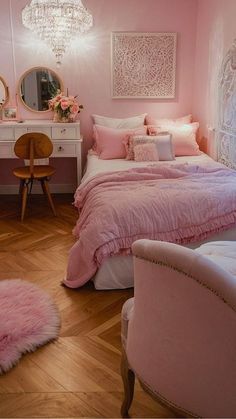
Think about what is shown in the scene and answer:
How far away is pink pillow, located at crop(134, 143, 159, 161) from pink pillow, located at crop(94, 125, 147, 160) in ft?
0.83

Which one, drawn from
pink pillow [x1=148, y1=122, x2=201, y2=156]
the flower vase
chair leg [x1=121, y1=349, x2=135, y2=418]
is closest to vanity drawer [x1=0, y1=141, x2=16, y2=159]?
the flower vase

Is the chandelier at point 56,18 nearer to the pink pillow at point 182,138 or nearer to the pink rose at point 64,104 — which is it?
the pink rose at point 64,104

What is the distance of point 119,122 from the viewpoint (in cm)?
445

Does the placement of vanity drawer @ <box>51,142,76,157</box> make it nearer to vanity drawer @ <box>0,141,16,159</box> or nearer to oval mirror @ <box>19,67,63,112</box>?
vanity drawer @ <box>0,141,16,159</box>

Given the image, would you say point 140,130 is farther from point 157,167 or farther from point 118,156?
point 157,167

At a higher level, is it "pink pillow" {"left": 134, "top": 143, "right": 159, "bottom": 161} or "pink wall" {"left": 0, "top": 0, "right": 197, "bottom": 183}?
"pink wall" {"left": 0, "top": 0, "right": 197, "bottom": 183}

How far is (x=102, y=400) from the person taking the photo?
169cm

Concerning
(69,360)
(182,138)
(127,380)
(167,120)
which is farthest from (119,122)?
(127,380)

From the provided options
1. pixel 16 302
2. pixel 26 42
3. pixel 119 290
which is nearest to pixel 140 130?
pixel 26 42

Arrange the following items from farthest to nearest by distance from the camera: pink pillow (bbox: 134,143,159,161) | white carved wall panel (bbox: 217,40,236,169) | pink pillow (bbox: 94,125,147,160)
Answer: pink pillow (bbox: 94,125,147,160), pink pillow (bbox: 134,143,159,161), white carved wall panel (bbox: 217,40,236,169)

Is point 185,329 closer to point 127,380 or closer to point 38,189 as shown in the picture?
point 127,380

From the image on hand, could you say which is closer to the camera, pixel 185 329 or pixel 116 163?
pixel 185 329

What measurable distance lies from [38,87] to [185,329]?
13.0 ft

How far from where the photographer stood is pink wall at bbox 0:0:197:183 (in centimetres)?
430
